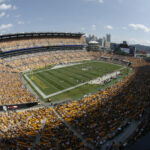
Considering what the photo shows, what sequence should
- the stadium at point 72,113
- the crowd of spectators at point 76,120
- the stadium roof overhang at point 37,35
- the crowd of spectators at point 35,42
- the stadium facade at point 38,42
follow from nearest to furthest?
the stadium at point 72,113 → the crowd of spectators at point 76,120 → the crowd of spectators at point 35,42 → the stadium facade at point 38,42 → the stadium roof overhang at point 37,35

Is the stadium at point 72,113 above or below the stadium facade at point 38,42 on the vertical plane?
below

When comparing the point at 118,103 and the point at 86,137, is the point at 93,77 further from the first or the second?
the point at 86,137

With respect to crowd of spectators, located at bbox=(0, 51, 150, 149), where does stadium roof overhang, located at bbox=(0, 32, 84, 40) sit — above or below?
above

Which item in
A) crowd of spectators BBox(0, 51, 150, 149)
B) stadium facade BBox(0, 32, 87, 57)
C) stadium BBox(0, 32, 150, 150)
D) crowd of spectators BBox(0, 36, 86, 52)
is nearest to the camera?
stadium BBox(0, 32, 150, 150)

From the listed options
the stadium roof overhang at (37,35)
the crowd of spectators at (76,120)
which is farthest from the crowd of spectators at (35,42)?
the crowd of spectators at (76,120)

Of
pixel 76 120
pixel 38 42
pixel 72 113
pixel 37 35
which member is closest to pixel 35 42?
pixel 38 42

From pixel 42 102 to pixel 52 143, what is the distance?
1826 cm

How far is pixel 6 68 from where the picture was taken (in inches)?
2311

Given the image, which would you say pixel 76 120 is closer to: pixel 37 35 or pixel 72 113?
pixel 72 113

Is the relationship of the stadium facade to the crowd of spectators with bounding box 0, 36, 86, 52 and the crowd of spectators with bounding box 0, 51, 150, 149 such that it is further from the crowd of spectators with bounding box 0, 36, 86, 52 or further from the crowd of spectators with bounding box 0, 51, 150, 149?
the crowd of spectators with bounding box 0, 51, 150, 149

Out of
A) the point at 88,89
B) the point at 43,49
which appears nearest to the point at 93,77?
the point at 88,89

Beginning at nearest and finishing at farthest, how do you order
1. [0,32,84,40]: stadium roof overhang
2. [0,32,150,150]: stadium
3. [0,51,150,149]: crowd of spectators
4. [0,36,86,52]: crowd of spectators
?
[0,32,150,150]: stadium → [0,51,150,149]: crowd of spectators → [0,36,86,52]: crowd of spectators → [0,32,84,40]: stadium roof overhang

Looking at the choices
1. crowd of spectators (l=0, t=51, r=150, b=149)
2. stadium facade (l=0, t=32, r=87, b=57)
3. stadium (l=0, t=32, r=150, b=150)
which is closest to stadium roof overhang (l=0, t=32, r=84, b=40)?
stadium facade (l=0, t=32, r=87, b=57)

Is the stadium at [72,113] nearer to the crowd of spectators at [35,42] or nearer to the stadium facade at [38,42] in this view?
the stadium facade at [38,42]
